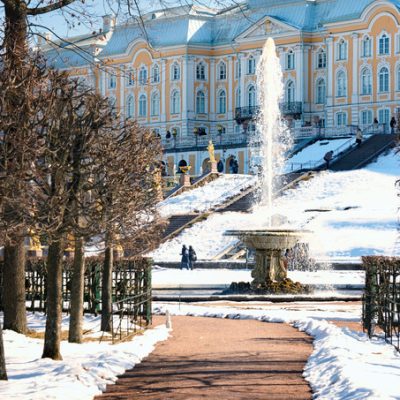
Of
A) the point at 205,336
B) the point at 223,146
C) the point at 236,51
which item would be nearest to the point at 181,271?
the point at 205,336

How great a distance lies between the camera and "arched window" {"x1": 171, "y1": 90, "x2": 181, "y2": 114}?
3423 inches

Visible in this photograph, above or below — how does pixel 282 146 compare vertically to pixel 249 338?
above

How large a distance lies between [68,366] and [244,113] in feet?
228

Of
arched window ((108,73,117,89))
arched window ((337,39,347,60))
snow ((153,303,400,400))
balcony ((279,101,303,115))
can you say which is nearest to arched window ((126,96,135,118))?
arched window ((108,73,117,89))

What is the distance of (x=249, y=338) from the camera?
18750 millimetres

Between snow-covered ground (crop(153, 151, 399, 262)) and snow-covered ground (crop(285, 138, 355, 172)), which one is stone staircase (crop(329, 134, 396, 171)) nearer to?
snow-covered ground (crop(285, 138, 355, 172))

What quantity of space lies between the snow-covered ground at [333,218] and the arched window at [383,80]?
17379 mm

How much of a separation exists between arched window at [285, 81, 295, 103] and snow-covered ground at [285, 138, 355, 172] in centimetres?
1061

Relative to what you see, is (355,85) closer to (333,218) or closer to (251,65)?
(251,65)

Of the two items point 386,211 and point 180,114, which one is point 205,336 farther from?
point 180,114

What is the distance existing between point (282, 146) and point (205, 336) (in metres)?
51.4

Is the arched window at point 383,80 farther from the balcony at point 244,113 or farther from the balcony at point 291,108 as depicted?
the balcony at point 244,113

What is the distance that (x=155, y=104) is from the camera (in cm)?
8906

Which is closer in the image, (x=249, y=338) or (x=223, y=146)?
(x=249, y=338)
